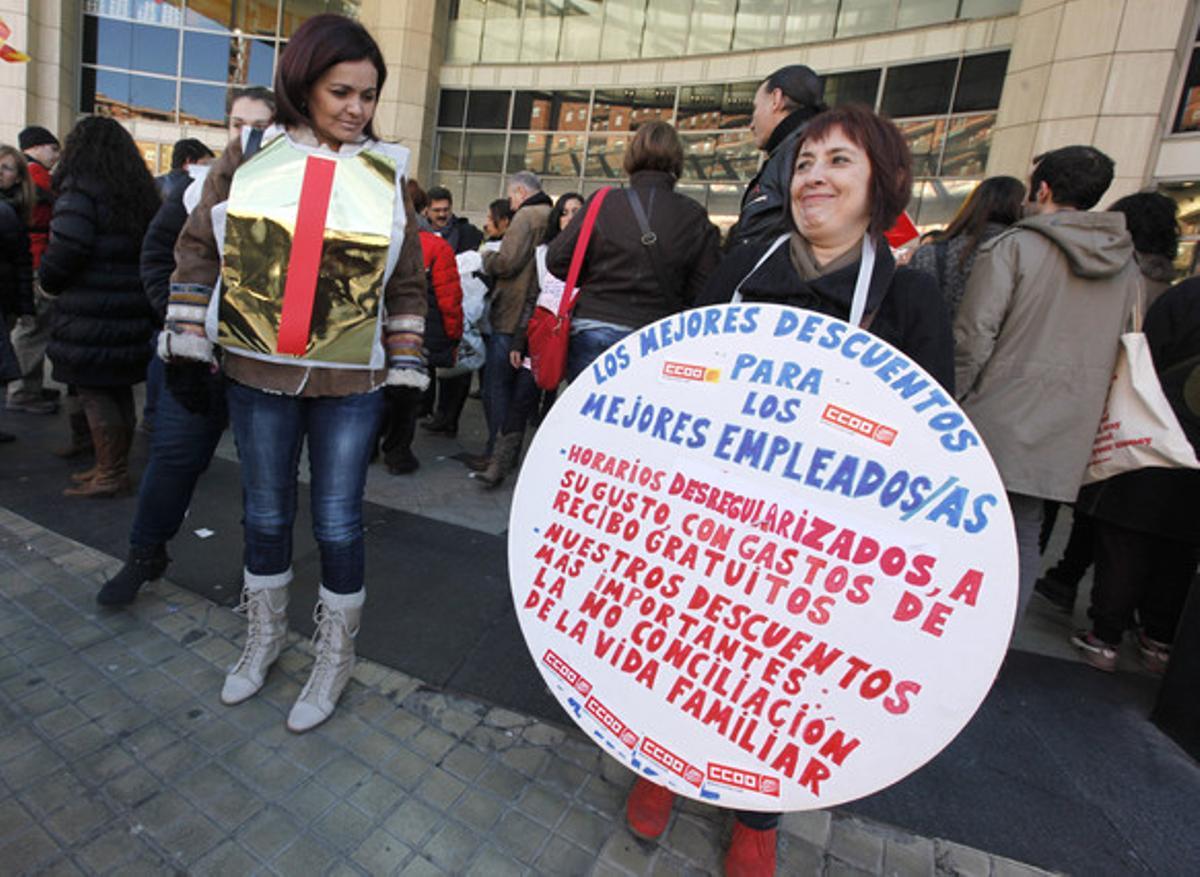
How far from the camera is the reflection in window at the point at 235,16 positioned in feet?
48.3

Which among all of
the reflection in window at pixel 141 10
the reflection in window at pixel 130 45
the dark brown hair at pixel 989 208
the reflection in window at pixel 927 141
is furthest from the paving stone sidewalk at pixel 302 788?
the reflection in window at pixel 141 10

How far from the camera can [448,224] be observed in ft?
20.4

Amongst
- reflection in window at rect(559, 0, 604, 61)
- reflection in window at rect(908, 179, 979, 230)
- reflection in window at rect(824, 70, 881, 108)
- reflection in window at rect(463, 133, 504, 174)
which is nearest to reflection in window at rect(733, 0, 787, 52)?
reflection in window at rect(824, 70, 881, 108)

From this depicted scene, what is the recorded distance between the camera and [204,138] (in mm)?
14742

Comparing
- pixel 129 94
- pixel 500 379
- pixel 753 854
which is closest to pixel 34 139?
pixel 500 379

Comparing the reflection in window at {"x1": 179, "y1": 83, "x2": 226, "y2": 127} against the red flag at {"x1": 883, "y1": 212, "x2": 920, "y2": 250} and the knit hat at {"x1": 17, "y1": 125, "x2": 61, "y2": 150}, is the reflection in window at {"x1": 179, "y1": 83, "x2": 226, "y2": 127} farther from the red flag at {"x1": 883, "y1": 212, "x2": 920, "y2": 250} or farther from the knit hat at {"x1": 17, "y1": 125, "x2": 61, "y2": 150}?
the red flag at {"x1": 883, "y1": 212, "x2": 920, "y2": 250}

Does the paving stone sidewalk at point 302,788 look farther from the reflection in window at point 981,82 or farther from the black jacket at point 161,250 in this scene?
the reflection in window at point 981,82

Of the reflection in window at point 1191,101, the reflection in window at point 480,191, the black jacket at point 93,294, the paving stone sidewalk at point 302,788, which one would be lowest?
the paving stone sidewalk at point 302,788

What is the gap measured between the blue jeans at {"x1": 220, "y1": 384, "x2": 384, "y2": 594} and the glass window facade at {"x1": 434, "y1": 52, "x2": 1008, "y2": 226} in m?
6.97

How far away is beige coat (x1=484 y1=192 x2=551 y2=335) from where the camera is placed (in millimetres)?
4660

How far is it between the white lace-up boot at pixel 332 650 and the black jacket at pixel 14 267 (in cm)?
342

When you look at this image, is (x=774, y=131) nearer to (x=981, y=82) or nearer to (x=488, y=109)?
(x=981, y=82)

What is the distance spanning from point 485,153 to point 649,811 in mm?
14639

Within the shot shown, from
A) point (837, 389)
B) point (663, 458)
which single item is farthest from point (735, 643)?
point (837, 389)
